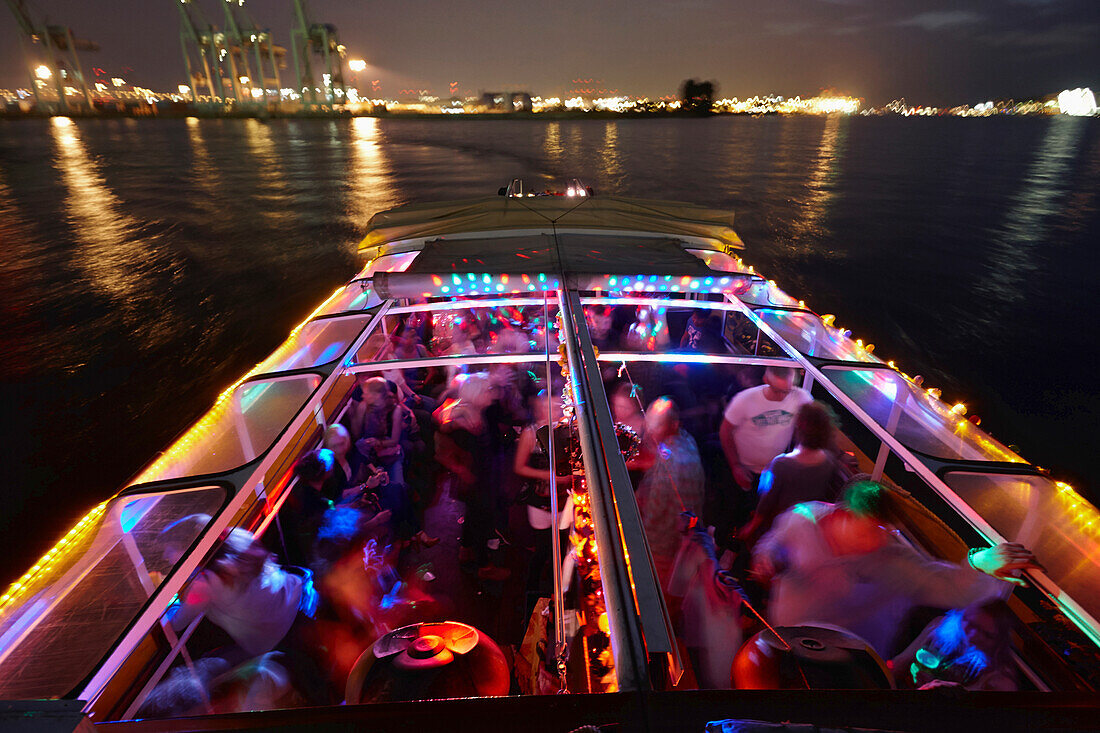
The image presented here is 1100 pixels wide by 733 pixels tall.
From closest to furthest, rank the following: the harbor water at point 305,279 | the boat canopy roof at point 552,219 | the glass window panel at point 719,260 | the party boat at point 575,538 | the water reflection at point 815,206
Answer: the party boat at point 575,538, the boat canopy roof at point 552,219, the glass window panel at point 719,260, the harbor water at point 305,279, the water reflection at point 815,206

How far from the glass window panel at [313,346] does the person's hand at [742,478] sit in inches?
131

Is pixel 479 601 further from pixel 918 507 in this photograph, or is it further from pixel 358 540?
pixel 918 507

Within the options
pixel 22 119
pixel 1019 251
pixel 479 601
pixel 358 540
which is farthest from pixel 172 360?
pixel 22 119

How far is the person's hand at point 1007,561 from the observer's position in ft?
6.49

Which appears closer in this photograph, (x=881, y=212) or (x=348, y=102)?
(x=881, y=212)

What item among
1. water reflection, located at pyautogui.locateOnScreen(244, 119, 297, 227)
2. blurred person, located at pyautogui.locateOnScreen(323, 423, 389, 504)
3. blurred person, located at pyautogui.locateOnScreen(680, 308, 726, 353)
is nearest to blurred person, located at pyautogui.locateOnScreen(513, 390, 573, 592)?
blurred person, located at pyautogui.locateOnScreen(323, 423, 389, 504)

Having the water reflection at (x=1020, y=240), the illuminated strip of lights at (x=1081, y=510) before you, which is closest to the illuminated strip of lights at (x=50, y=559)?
the illuminated strip of lights at (x=1081, y=510)

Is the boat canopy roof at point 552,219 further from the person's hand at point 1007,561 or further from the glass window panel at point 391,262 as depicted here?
the person's hand at point 1007,561

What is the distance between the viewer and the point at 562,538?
103 inches

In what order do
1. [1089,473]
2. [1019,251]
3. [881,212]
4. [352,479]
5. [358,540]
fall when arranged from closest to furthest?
[358,540]
[352,479]
[1089,473]
[1019,251]
[881,212]

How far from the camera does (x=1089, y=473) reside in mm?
8078

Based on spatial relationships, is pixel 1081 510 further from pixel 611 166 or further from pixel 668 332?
pixel 611 166

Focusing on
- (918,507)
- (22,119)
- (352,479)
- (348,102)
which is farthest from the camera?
(348,102)

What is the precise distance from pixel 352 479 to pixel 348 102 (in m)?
176
